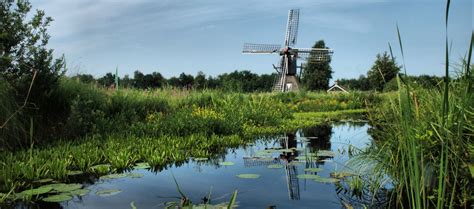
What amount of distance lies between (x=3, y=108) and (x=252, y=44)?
1622 inches

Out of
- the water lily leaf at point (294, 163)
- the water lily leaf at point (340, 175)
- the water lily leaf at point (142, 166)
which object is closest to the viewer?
the water lily leaf at point (340, 175)

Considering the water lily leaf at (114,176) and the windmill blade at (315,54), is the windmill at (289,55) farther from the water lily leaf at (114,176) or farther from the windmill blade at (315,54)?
the water lily leaf at (114,176)

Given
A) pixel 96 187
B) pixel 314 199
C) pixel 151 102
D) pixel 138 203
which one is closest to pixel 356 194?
pixel 314 199

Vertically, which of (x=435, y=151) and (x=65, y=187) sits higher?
(x=435, y=151)

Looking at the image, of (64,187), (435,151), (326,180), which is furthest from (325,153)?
(64,187)

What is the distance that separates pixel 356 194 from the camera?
545cm

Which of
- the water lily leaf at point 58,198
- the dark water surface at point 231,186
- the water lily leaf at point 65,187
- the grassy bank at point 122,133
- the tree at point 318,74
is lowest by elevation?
the dark water surface at point 231,186

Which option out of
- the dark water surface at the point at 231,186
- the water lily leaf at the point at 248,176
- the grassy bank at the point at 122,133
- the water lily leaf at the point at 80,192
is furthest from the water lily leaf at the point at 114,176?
the water lily leaf at the point at 248,176

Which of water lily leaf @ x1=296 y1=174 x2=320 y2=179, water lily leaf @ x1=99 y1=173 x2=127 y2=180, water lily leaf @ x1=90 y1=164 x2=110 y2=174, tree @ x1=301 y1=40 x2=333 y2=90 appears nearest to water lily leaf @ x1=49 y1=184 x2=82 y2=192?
water lily leaf @ x1=99 y1=173 x2=127 y2=180

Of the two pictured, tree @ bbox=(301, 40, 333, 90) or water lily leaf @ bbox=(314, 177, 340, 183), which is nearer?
water lily leaf @ bbox=(314, 177, 340, 183)

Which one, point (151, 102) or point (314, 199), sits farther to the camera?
point (151, 102)

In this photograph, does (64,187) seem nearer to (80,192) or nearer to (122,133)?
(80,192)

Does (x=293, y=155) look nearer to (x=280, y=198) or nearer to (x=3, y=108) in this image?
(x=280, y=198)

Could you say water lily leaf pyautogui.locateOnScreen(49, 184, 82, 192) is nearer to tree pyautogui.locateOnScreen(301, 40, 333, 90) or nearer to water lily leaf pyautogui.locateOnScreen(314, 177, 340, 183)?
water lily leaf pyautogui.locateOnScreen(314, 177, 340, 183)
